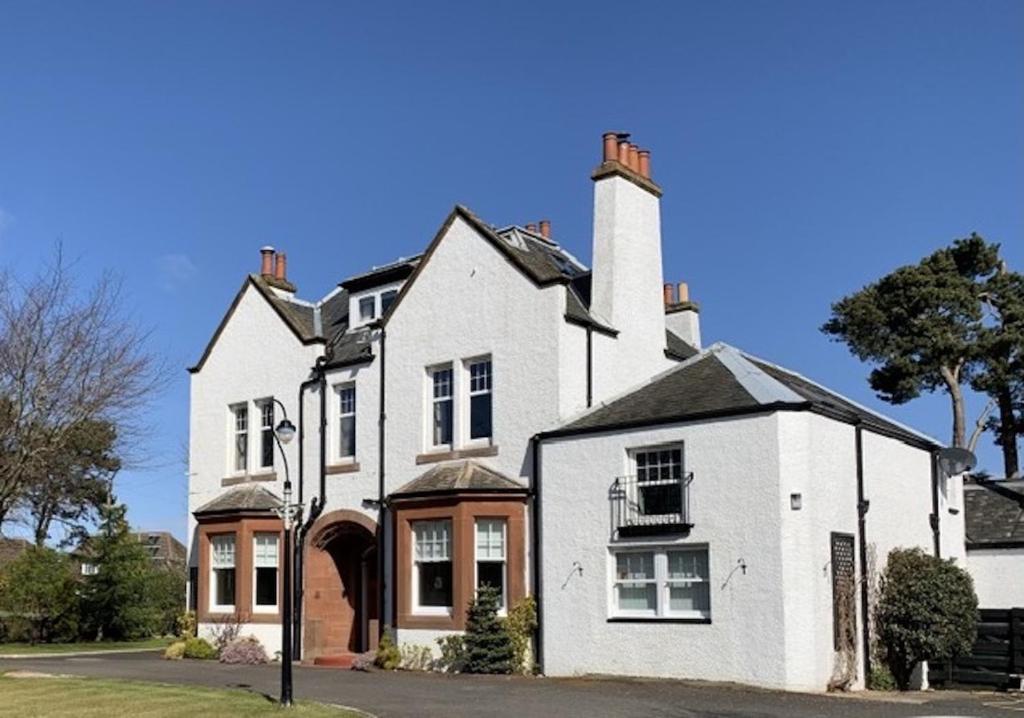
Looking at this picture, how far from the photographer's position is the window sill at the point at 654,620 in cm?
2071

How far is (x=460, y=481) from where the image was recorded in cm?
2450

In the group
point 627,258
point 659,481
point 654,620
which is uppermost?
point 627,258

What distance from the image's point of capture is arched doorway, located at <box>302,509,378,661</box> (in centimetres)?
2812

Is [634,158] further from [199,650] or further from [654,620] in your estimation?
[199,650]

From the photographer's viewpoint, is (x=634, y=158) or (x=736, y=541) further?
(x=634, y=158)

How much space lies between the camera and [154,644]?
37812 millimetres

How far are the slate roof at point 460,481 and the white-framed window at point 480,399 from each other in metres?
0.83

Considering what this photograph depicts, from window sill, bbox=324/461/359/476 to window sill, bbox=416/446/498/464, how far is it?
91.0 inches

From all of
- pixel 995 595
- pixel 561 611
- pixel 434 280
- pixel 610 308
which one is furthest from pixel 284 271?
pixel 995 595

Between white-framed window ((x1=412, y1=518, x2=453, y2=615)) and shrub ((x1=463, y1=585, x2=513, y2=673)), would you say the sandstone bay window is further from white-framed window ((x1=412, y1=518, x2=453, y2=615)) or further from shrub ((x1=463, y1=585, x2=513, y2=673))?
shrub ((x1=463, y1=585, x2=513, y2=673))

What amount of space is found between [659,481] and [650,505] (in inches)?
21.0

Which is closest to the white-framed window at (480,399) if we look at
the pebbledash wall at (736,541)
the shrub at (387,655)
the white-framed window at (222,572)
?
the pebbledash wall at (736,541)

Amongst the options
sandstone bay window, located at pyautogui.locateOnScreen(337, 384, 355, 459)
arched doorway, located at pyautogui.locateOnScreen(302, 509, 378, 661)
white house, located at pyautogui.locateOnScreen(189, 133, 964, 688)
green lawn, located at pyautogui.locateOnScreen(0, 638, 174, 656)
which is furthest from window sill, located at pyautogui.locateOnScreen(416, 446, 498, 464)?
green lawn, located at pyautogui.locateOnScreen(0, 638, 174, 656)

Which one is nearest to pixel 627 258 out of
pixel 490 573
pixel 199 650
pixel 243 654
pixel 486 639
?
pixel 490 573
